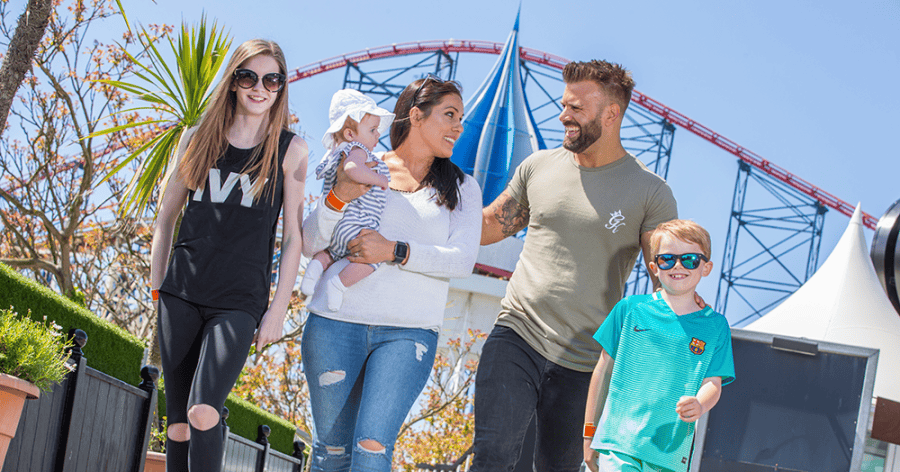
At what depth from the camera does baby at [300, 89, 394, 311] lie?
11.1 feet

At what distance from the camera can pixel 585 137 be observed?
4.03 m

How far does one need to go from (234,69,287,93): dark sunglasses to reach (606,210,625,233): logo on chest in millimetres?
1615

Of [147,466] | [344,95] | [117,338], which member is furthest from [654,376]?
[147,466]

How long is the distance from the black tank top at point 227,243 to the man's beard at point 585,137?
142 centimetres

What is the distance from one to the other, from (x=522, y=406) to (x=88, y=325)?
15.2ft

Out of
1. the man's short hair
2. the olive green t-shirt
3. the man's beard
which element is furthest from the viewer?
the man's short hair

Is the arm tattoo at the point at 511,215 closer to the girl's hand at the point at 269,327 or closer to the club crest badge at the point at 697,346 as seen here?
the club crest badge at the point at 697,346

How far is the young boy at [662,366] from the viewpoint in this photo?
3174mm

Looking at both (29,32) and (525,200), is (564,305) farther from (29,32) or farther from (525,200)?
(29,32)

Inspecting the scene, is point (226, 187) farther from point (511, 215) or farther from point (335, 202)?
point (511, 215)

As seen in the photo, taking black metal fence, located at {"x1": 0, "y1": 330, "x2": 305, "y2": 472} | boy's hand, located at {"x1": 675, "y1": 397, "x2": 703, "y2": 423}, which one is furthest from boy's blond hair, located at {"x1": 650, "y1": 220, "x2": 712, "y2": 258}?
black metal fence, located at {"x1": 0, "y1": 330, "x2": 305, "y2": 472}

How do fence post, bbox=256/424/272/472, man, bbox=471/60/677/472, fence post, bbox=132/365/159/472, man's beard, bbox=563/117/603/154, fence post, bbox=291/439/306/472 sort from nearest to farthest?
man, bbox=471/60/677/472 < man's beard, bbox=563/117/603/154 < fence post, bbox=132/365/159/472 < fence post, bbox=256/424/272/472 < fence post, bbox=291/439/306/472

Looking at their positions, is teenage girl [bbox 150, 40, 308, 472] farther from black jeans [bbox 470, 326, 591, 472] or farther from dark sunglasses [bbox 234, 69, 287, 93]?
black jeans [bbox 470, 326, 591, 472]

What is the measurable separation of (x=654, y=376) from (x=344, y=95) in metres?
1.79
